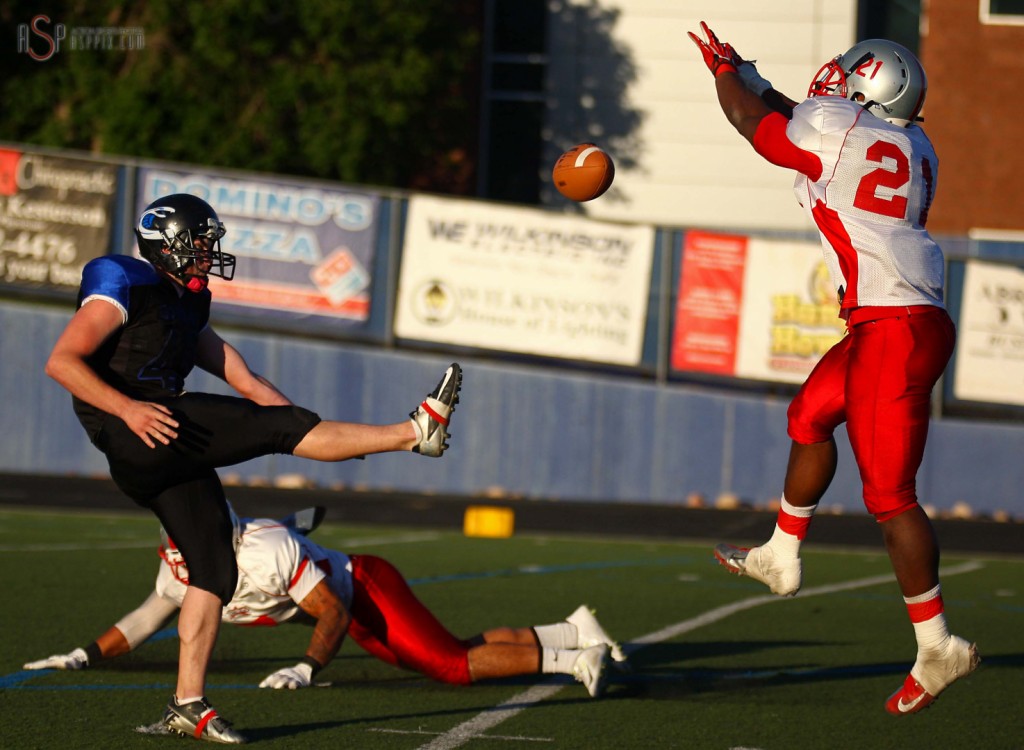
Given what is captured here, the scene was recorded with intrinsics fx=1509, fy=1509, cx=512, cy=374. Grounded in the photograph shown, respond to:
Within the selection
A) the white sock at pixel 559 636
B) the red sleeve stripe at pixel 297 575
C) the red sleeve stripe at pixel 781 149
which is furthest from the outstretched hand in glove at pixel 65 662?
the red sleeve stripe at pixel 781 149

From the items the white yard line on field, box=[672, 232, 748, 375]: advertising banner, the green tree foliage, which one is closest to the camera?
the white yard line on field

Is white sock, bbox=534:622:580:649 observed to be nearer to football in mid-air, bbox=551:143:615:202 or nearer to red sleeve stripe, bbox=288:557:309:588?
red sleeve stripe, bbox=288:557:309:588

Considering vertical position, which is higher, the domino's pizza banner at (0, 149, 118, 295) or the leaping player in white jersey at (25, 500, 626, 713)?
the domino's pizza banner at (0, 149, 118, 295)

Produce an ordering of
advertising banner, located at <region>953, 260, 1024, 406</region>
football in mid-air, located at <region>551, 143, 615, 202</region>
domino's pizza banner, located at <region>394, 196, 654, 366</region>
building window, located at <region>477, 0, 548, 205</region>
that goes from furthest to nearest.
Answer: building window, located at <region>477, 0, 548, 205</region>, domino's pizza banner, located at <region>394, 196, 654, 366</region>, advertising banner, located at <region>953, 260, 1024, 406</region>, football in mid-air, located at <region>551, 143, 615, 202</region>

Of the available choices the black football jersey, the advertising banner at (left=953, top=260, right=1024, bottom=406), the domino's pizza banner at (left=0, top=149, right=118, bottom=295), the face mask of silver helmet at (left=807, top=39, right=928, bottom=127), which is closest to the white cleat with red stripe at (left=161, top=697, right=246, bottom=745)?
the black football jersey

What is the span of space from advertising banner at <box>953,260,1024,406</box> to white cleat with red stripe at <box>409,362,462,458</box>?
12336 millimetres

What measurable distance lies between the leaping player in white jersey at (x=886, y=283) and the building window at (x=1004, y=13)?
2512 cm

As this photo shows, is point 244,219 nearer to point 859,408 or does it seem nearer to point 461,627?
point 461,627

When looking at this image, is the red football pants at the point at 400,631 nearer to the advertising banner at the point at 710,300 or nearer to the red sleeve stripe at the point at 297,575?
the red sleeve stripe at the point at 297,575

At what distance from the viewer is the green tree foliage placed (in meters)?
25.3

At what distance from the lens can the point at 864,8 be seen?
31.0 meters

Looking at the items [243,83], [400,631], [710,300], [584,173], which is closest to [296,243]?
[710,300]

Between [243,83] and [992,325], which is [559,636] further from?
[243,83]

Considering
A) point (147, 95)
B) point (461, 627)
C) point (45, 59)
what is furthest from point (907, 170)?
point (45, 59)
